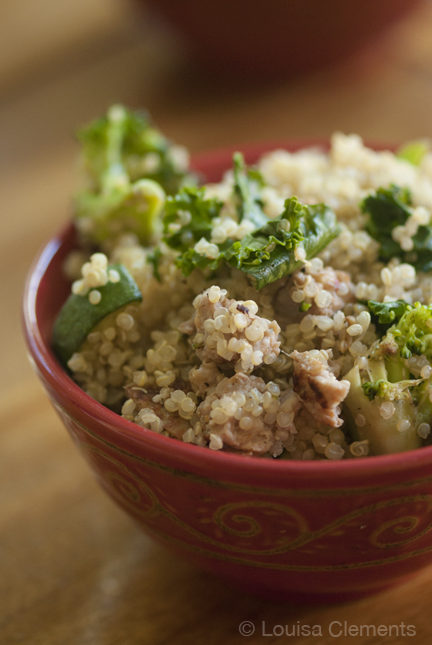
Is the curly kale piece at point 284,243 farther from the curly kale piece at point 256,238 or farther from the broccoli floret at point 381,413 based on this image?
the broccoli floret at point 381,413

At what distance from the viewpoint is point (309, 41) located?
118 inches

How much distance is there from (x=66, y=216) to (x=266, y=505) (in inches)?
69.0

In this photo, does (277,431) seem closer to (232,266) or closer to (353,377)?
(353,377)

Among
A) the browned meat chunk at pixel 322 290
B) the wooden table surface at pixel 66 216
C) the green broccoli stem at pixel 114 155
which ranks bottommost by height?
the wooden table surface at pixel 66 216

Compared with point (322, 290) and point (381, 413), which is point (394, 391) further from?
point (322, 290)

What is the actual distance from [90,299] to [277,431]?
454 millimetres

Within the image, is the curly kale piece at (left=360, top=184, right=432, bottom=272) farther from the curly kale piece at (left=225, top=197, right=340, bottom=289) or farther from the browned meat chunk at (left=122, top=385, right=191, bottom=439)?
the browned meat chunk at (left=122, top=385, right=191, bottom=439)

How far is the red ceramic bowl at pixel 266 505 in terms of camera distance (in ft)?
3.66

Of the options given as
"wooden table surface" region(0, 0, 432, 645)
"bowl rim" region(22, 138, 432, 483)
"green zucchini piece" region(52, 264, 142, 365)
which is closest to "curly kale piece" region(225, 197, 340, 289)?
"green zucchini piece" region(52, 264, 142, 365)

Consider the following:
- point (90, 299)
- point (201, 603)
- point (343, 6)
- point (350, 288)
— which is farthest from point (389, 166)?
point (343, 6)

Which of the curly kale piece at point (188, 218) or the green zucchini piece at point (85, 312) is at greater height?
the curly kale piece at point (188, 218)

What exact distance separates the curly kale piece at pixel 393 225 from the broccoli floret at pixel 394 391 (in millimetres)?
208

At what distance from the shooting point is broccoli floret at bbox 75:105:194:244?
169 cm

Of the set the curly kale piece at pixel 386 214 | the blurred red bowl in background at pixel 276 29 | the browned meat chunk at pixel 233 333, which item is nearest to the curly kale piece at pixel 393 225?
the curly kale piece at pixel 386 214
